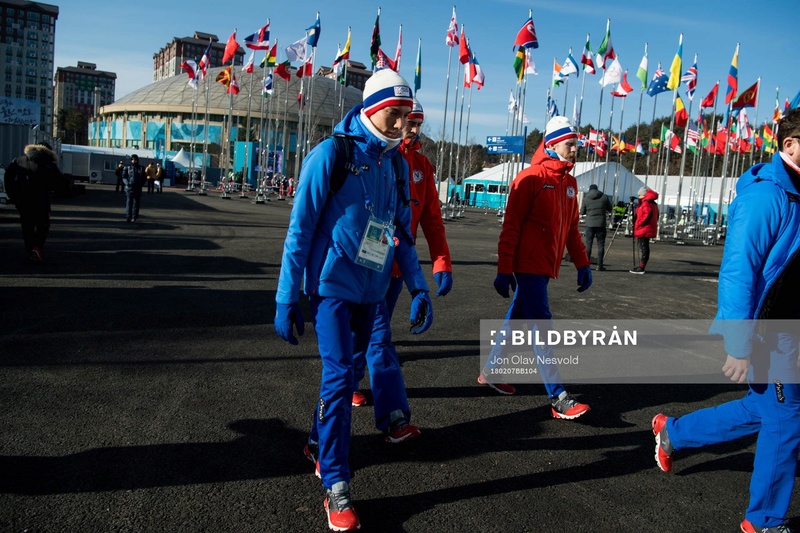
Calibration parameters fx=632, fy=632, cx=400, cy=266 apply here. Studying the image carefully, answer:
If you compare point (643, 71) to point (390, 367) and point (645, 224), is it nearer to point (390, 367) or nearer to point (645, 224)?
point (645, 224)

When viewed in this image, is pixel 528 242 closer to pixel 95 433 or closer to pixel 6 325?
pixel 95 433

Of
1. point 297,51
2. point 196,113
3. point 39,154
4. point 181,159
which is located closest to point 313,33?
point 297,51

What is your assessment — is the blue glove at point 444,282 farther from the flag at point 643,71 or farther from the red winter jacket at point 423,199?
the flag at point 643,71

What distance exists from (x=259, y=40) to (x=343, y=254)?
3018 centimetres

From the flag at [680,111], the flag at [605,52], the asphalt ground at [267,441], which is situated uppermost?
the flag at [605,52]

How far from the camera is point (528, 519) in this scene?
10.1ft

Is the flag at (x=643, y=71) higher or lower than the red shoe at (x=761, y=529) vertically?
higher

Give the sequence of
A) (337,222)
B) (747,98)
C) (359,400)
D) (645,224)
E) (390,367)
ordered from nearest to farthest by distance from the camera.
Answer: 1. (337,222)
2. (390,367)
3. (359,400)
4. (645,224)
5. (747,98)

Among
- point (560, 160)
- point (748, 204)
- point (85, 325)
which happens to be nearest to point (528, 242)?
point (560, 160)

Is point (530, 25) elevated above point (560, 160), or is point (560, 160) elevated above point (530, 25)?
point (530, 25)

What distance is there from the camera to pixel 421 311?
346cm

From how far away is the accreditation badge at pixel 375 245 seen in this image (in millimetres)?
3170

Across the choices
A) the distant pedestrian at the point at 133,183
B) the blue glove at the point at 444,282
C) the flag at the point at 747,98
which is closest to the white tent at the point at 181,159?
the distant pedestrian at the point at 133,183

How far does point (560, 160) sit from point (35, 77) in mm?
196497
